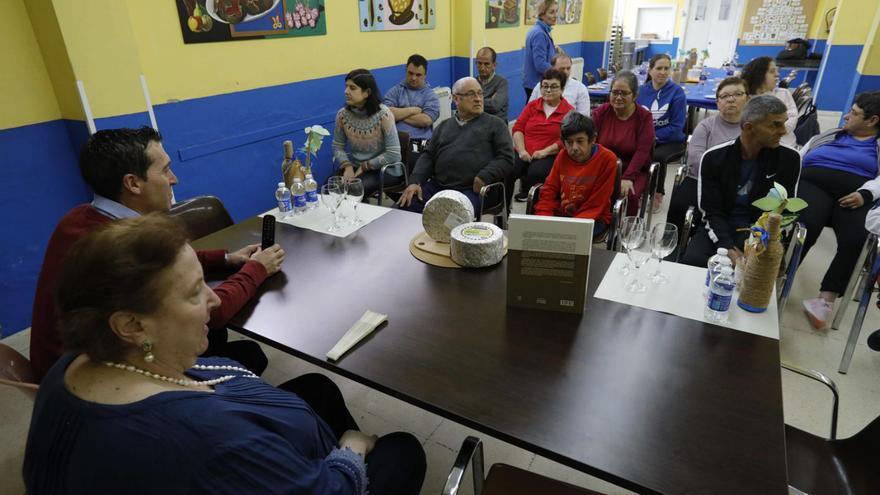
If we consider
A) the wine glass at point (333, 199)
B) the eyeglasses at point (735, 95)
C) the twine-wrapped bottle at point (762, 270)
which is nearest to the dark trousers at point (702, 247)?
the twine-wrapped bottle at point (762, 270)

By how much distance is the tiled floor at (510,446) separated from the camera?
1.98 metres

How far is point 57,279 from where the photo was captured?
0.90 metres

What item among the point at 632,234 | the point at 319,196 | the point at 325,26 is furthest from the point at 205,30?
the point at 632,234

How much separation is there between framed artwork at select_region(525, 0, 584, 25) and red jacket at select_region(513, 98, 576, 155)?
12.8 ft

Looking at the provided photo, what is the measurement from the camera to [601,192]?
2.73 m

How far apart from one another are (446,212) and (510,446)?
101cm

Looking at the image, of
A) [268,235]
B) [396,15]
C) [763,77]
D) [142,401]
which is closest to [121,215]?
[268,235]

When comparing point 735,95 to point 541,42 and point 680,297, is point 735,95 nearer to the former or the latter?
point 680,297

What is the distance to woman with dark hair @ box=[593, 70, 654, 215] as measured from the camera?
341cm

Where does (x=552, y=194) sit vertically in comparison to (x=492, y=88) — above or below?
below

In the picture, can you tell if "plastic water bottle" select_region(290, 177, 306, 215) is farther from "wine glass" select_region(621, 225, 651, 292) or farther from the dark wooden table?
"wine glass" select_region(621, 225, 651, 292)

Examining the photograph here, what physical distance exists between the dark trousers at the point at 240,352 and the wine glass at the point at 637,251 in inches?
57.8

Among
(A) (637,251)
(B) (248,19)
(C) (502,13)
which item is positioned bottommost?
(A) (637,251)

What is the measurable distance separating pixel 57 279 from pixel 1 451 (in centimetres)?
185
